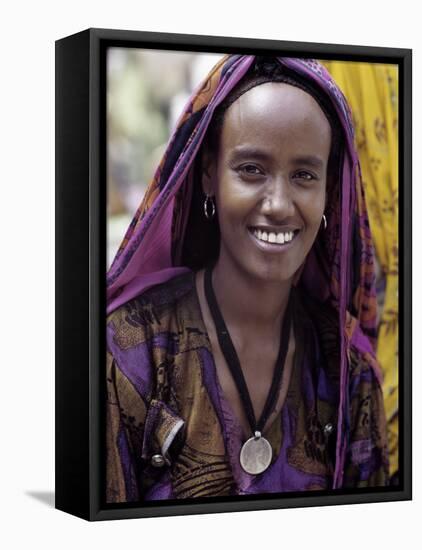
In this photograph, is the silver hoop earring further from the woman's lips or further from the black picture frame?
the black picture frame

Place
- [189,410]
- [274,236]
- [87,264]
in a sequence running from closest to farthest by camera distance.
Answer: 1. [87,264]
2. [189,410]
3. [274,236]

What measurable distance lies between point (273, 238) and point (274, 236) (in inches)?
0.4

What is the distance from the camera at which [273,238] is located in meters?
7.30

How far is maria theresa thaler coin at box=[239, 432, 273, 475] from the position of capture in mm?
7320

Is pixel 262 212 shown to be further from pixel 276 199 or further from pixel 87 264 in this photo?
pixel 87 264

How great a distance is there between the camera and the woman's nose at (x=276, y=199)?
724 centimetres

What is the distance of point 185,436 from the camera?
718 cm

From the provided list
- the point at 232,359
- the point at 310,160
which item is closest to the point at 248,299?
the point at 232,359

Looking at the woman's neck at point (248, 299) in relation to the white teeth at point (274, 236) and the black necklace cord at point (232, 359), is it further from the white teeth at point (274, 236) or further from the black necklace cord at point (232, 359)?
the white teeth at point (274, 236)

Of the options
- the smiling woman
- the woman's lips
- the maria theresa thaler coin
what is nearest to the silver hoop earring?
the smiling woman

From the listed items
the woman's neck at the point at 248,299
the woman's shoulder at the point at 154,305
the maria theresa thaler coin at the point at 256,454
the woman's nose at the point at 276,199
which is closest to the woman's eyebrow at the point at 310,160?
the woman's nose at the point at 276,199

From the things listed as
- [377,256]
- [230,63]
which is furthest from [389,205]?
[230,63]

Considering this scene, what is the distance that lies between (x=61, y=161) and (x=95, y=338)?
0.82 metres

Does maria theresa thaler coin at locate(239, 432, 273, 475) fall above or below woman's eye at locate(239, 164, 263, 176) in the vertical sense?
below
